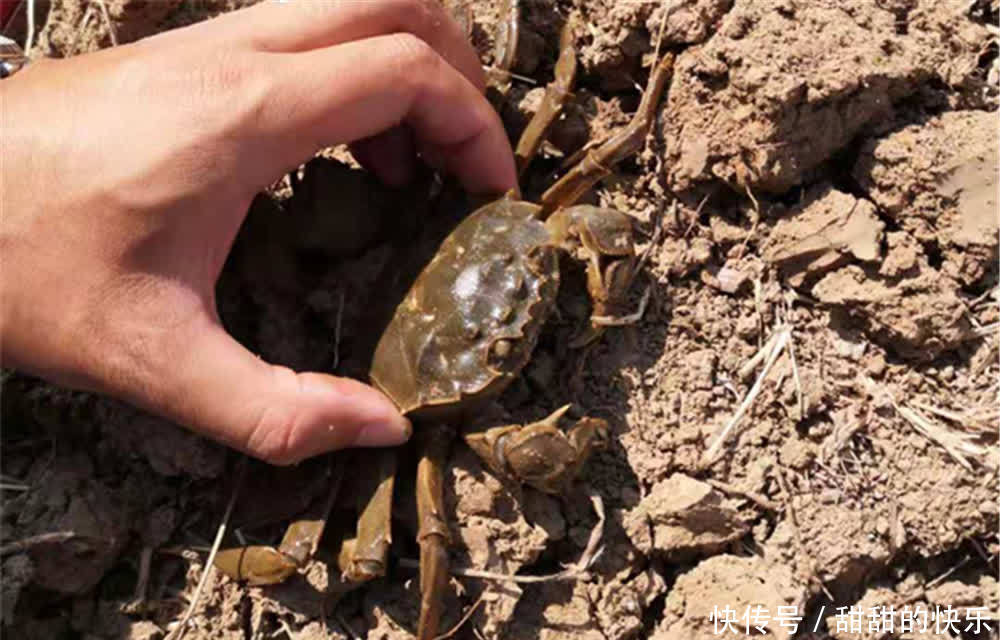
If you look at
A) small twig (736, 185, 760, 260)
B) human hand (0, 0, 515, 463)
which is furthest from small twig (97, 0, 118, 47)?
small twig (736, 185, 760, 260)

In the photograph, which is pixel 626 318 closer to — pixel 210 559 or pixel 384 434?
pixel 384 434

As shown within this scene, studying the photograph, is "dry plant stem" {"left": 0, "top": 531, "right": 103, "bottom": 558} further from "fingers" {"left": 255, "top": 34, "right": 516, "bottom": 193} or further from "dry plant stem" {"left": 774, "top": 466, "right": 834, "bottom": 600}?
"dry plant stem" {"left": 774, "top": 466, "right": 834, "bottom": 600}

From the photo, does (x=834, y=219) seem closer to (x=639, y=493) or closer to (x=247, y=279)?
(x=639, y=493)

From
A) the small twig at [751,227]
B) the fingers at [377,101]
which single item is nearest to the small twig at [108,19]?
the fingers at [377,101]

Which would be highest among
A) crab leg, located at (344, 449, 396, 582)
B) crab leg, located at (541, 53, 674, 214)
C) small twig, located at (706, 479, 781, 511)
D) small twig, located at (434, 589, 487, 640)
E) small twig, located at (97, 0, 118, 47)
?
small twig, located at (97, 0, 118, 47)

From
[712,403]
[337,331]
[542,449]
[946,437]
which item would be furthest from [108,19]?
[946,437]

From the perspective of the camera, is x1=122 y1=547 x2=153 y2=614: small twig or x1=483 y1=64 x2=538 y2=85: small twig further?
x1=483 y1=64 x2=538 y2=85: small twig
